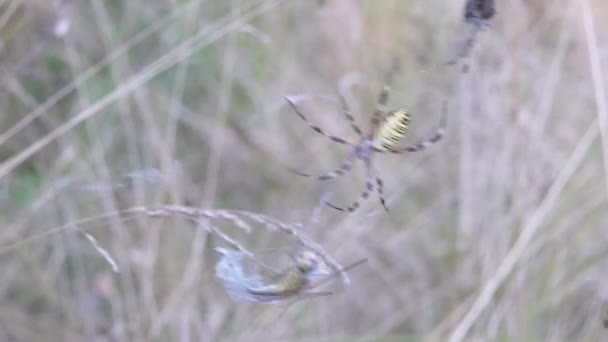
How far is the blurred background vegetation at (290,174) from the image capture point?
4.47ft

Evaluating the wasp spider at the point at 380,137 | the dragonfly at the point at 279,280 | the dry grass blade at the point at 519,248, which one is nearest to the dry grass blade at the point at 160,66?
the wasp spider at the point at 380,137

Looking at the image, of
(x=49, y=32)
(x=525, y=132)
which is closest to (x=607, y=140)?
(x=525, y=132)

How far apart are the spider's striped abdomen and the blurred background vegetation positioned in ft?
0.90

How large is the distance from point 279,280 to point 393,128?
0.21m

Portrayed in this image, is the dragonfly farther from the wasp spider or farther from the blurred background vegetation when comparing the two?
the blurred background vegetation

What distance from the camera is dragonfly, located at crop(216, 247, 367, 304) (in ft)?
2.77

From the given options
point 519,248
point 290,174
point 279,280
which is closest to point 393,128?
point 279,280

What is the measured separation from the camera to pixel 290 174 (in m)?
1.74

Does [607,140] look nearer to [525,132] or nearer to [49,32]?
[525,132]

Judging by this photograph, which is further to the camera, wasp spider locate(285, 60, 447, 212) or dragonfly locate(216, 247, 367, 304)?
wasp spider locate(285, 60, 447, 212)

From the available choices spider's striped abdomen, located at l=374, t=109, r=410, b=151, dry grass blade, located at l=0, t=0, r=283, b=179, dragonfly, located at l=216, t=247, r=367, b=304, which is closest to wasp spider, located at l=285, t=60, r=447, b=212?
spider's striped abdomen, located at l=374, t=109, r=410, b=151

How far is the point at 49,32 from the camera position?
1.34 meters

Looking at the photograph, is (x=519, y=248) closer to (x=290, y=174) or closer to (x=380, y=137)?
(x=380, y=137)

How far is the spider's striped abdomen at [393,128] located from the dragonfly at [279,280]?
16cm
